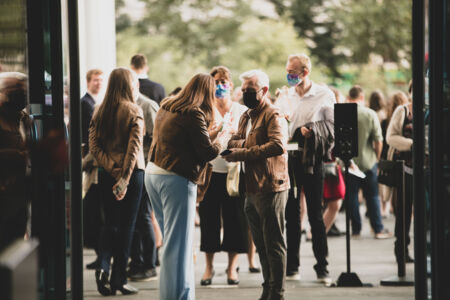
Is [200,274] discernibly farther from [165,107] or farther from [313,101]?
[165,107]

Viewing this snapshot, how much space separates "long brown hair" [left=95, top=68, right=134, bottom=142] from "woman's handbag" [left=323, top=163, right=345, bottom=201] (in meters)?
3.41

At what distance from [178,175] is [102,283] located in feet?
5.99

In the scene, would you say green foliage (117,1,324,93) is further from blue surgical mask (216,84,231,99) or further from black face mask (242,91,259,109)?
black face mask (242,91,259,109)

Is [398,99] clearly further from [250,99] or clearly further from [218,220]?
[250,99]

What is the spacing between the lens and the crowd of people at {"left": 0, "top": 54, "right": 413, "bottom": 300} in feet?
21.1

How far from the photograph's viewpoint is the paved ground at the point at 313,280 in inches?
297

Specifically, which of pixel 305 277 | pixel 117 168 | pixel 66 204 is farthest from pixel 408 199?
pixel 66 204

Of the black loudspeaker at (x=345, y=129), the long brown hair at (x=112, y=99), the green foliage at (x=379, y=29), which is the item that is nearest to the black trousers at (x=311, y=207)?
the black loudspeaker at (x=345, y=129)

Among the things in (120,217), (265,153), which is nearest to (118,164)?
(120,217)

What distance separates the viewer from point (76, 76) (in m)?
5.18

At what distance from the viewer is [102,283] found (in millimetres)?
7652

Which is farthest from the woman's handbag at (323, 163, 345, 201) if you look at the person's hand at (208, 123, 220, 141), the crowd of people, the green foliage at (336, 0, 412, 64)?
the green foliage at (336, 0, 412, 64)

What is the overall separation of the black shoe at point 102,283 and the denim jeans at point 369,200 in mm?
5081

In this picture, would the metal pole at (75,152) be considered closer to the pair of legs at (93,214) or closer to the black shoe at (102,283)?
the black shoe at (102,283)
